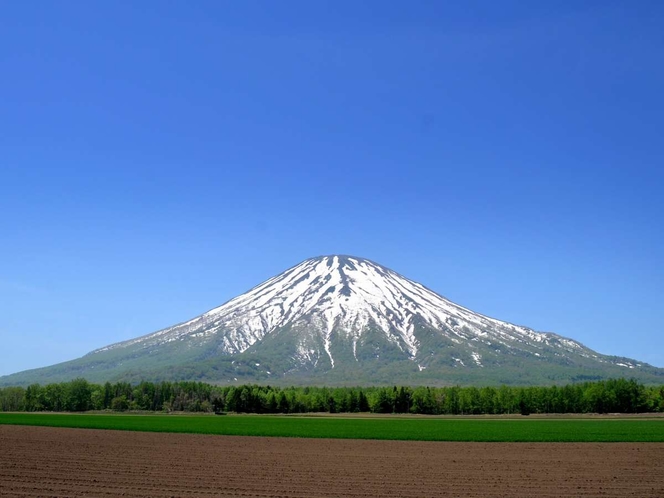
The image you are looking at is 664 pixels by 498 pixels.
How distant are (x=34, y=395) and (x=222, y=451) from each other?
9881 centimetres

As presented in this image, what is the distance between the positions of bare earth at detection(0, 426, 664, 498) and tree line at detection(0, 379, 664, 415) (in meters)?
68.8

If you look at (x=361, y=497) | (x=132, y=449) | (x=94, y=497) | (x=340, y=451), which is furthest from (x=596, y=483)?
(x=132, y=449)

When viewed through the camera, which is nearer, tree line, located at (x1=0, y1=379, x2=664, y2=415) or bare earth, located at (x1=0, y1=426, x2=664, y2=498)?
bare earth, located at (x1=0, y1=426, x2=664, y2=498)

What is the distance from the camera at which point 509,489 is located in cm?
2248

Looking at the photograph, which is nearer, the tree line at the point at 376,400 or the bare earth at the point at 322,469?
the bare earth at the point at 322,469

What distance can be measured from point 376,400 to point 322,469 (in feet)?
282

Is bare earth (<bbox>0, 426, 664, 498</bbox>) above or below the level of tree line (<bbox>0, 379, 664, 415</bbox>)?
above

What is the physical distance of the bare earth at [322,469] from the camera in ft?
71.9

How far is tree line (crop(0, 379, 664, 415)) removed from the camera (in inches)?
4094

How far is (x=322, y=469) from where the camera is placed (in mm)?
27422

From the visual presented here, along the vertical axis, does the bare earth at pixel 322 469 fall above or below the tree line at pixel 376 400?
above

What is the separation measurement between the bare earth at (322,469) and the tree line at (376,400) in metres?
68.8

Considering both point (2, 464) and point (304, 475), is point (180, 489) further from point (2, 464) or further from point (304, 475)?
point (2, 464)

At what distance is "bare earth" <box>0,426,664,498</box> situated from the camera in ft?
71.9
